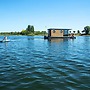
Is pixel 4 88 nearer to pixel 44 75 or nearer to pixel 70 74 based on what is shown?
pixel 44 75

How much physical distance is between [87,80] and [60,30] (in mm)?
79445

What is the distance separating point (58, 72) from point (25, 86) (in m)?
4.75

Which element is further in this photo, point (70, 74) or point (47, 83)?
point (70, 74)

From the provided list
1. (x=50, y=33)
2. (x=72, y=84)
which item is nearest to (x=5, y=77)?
(x=72, y=84)

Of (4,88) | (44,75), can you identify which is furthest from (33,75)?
(4,88)

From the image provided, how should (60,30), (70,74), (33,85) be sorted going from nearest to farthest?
1. (33,85)
2. (70,74)
3. (60,30)

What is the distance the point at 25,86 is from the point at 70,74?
4846 mm

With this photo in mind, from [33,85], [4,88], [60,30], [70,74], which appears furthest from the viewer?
[60,30]

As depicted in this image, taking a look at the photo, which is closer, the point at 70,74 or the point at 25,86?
the point at 25,86

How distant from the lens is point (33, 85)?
38.0 feet

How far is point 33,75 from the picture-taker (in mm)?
14359

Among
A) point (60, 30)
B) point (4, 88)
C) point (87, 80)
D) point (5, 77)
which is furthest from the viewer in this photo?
point (60, 30)

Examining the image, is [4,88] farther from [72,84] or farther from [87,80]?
[87,80]

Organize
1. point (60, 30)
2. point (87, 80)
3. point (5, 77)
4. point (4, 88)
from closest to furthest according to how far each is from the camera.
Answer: point (4, 88) < point (87, 80) < point (5, 77) < point (60, 30)
